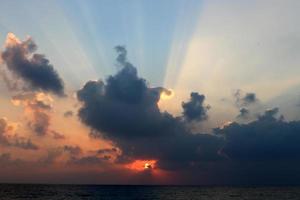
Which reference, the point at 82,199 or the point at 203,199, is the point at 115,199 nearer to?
the point at 82,199

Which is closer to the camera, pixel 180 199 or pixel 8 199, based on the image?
pixel 8 199

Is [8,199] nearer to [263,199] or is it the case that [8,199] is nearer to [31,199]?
[31,199]

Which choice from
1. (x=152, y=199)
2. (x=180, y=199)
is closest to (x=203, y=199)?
(x=180, y=199)

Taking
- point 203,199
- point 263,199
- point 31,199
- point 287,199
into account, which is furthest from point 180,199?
point 31,199

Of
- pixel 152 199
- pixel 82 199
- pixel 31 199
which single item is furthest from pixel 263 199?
pixel 31 199

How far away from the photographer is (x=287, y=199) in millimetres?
187250

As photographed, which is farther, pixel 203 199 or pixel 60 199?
pixel 203 199

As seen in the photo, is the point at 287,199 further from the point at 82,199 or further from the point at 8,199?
the point at 8,199

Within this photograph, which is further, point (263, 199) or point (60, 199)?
point (263, 199)

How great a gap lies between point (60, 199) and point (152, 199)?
44579mm

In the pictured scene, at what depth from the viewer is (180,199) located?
627 ft

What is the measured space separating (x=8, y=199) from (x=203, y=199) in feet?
302

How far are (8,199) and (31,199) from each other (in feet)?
32.8

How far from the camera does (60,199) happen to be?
567 feet
